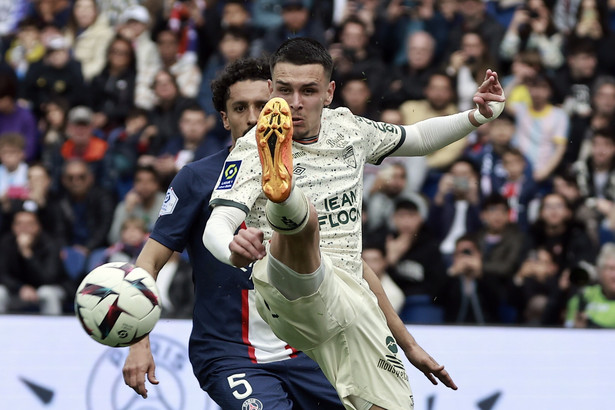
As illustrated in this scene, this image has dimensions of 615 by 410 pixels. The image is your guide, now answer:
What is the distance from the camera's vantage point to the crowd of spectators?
30.8 feet

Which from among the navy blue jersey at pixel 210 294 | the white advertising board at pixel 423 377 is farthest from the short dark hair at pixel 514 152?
the navy blue jersey at pixel 210 294

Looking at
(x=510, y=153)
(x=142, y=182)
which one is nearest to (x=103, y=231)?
(x=142, y=182)

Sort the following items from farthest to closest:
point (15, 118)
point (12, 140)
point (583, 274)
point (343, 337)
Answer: point (15, 118) < point (12, 140) < point (583, 274) < point (343, 337)

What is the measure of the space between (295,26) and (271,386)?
6.86 meters

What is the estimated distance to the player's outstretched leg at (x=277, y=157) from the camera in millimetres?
4355

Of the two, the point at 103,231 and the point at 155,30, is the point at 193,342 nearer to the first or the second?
the point at 103,231

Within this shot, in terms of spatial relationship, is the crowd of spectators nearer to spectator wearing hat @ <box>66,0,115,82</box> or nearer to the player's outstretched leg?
spectator wearing hat @ <box>66,0,115,82</box>

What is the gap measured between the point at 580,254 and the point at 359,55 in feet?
10.3

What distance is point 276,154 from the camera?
4355mm

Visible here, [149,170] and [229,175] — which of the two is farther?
[149,170]

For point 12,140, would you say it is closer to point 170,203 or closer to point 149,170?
point 149,170

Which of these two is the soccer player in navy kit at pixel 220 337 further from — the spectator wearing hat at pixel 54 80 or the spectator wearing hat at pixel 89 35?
the spectator wearing hat at pixel 89 35

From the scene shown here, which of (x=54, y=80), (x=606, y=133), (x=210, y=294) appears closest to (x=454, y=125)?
(x=210, y=294)

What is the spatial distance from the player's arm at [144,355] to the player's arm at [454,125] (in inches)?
51.8
